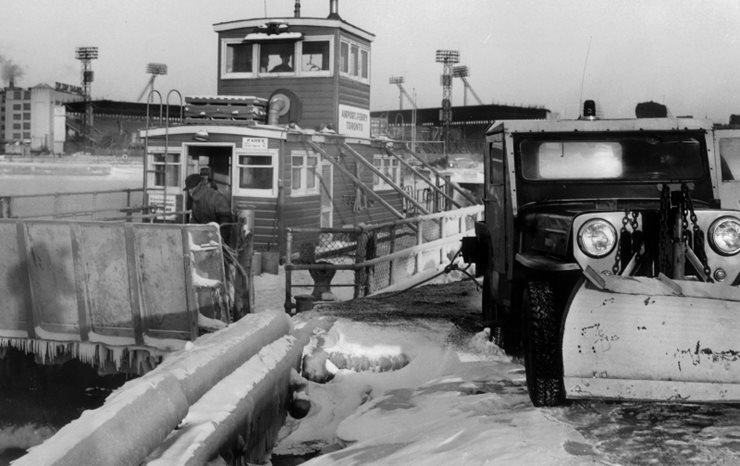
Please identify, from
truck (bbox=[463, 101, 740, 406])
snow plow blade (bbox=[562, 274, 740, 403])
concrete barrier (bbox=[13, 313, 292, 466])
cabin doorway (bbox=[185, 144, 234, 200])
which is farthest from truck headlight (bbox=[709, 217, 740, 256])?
cabin doorway (bbox=[185, 144, 234, 200])

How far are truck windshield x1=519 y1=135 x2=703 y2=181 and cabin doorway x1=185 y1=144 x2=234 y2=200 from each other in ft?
47.9

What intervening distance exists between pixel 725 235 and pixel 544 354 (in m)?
1.42

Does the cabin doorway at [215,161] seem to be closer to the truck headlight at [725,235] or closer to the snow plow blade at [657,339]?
the truck headlight at [725,235]

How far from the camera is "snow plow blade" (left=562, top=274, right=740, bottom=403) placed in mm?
5195

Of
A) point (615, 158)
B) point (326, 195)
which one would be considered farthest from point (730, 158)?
point (326, 195)

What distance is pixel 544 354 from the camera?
5.70m

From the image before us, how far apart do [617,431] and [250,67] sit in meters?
→ 20.6

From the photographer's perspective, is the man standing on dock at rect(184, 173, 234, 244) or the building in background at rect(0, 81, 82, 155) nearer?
the man standing on dock at rect(184, 173, 234, 244)

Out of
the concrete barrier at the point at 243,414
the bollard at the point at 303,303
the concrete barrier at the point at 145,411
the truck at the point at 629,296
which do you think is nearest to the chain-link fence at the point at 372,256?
the bollard at the point at 303,303

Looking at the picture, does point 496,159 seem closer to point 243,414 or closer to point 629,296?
point 629,296

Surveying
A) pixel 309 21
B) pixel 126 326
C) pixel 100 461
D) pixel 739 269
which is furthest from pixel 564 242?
pixel 309 21

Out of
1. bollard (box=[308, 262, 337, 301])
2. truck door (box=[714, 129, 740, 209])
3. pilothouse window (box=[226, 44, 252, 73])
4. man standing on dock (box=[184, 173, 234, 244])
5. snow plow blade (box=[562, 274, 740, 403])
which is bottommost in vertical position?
bollard (box=[308, 262, 337, 301])

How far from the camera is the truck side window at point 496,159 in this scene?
766 centimetres

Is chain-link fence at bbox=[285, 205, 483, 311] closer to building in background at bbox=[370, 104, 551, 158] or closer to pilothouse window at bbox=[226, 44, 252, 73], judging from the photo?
pilothouse window at bbox=[226, 44, 252, 73]
